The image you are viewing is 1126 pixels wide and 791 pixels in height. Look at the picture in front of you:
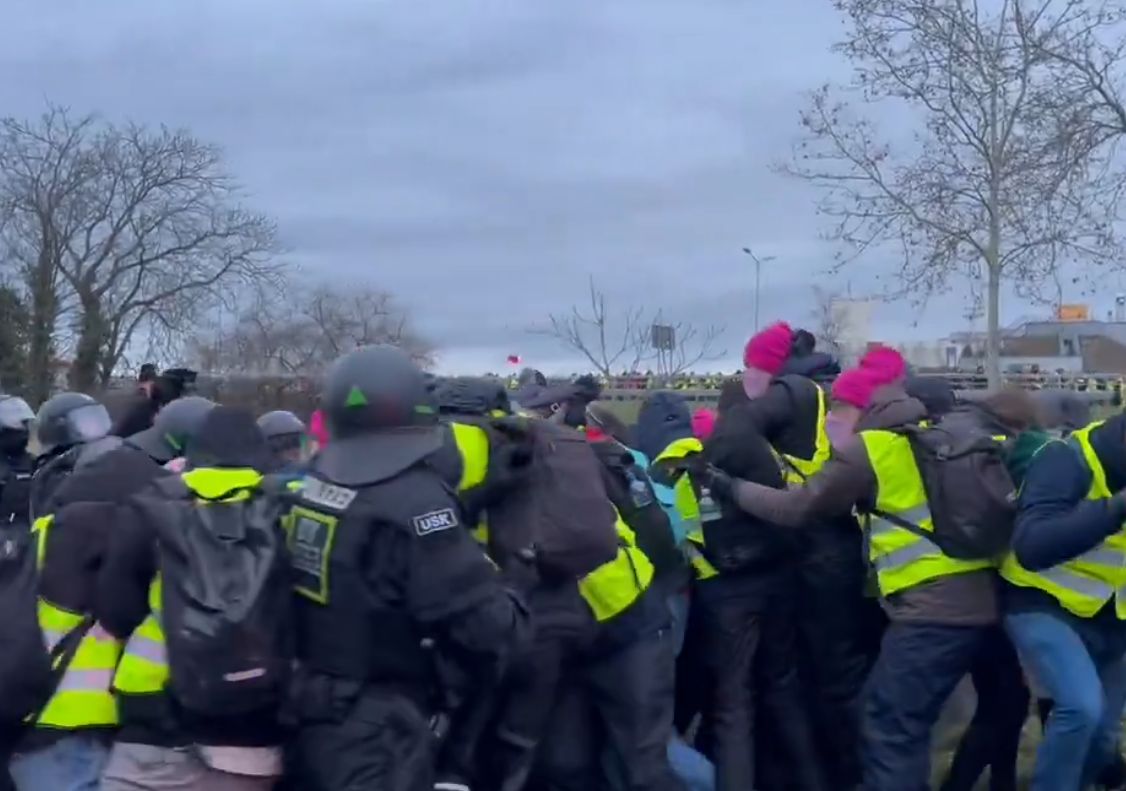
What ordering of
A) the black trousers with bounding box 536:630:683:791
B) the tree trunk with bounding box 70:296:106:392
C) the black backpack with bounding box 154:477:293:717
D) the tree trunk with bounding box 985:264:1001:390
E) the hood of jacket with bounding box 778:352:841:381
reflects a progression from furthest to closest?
the tree trunk with bounding box 70:296:106:392 → the tree trunk with bounding box 985:264:1001:390 → the hood of jacket with bounding box 778:352:841:381 → the black trousers with bounding box 536:630:683:791 → the black backpack with bounding box 154:477:293:717

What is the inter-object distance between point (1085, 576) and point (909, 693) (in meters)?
0.86

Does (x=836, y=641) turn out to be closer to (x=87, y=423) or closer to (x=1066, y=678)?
(x=1066, y=678)

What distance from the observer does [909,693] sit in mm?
6570

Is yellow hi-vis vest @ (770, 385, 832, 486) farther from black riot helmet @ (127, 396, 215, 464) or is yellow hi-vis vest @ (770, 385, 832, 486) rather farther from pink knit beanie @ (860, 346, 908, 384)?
black riot helmet @ (127, 396, 215, 464)

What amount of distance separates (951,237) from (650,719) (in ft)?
48.2

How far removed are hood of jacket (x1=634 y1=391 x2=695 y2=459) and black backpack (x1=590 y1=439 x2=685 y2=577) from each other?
1.06 metres

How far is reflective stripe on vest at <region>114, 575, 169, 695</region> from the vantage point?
463 centimetres

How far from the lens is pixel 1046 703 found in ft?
23.0

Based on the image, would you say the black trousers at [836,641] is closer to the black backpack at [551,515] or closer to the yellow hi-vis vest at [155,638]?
the black backpack at [551,515]

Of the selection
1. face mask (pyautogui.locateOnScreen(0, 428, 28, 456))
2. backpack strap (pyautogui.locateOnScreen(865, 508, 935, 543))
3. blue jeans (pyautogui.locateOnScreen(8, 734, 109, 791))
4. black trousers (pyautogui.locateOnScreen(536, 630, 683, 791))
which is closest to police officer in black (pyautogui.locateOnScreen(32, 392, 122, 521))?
face mask (pyautogui.locateOnScreen(0, 428, 28, 456))

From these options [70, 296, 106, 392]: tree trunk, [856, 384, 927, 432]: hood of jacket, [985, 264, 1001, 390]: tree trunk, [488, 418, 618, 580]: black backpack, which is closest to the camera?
[488, 418, 618, 580]: black backpack

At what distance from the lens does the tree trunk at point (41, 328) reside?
38.9 meters

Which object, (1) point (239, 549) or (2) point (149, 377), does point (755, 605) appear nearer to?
(1) point (239, 549)

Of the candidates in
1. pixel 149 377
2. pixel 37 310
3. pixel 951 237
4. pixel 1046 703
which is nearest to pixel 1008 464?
pixel 1046 703
